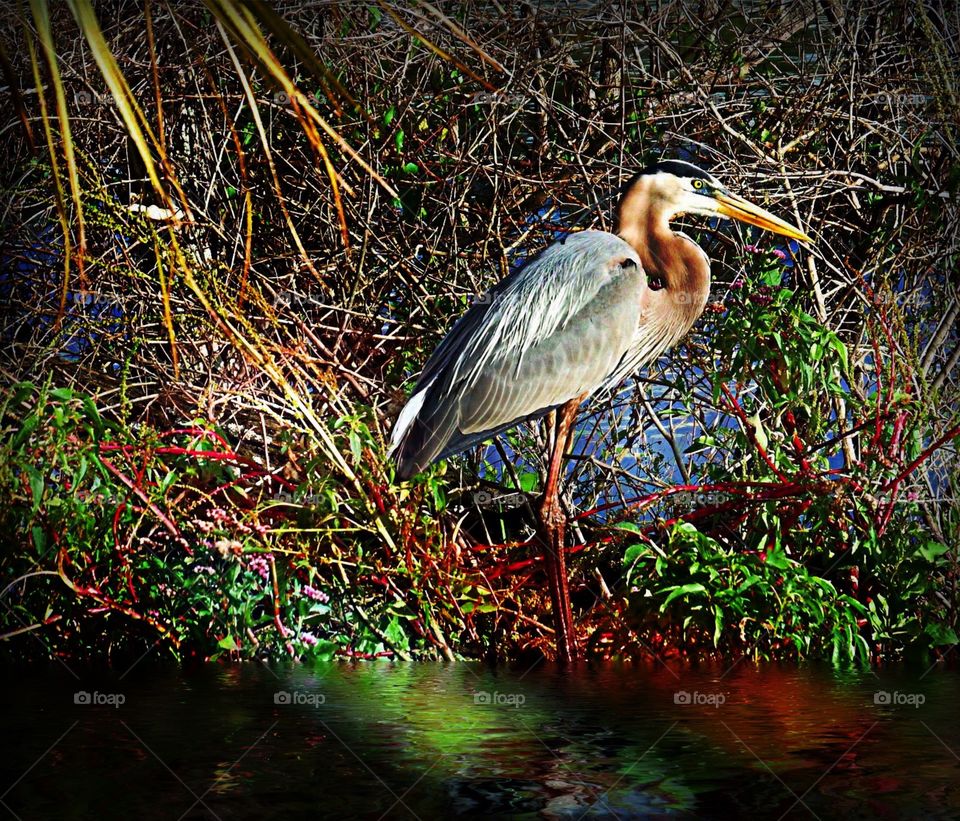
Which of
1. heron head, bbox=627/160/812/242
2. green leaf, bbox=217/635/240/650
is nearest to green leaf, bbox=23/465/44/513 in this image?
green leaf, bbox=217/635/240/650

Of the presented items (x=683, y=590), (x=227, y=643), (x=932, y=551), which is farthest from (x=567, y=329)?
(x=227, y=643)

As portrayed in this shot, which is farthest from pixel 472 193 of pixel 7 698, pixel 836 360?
pixel 7 698

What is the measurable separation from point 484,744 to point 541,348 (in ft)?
7.21

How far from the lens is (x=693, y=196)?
4.93m

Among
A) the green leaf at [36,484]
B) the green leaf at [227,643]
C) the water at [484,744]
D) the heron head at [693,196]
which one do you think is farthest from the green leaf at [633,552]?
the green leaf at [36,484]

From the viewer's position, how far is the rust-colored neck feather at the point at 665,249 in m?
4.91

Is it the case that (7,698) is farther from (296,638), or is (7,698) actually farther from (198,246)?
(198,246)

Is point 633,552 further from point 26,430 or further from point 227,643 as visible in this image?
point 26,430

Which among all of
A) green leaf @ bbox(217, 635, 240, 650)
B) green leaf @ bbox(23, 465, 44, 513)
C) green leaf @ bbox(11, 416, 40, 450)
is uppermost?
green leaf @ bbox(11, 416, 40, 450)

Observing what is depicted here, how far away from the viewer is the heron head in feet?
16.1

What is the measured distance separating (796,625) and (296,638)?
2053mm

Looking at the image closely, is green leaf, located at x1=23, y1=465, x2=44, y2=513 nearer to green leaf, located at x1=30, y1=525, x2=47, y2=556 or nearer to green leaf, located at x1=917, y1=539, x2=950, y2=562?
green leaf, located at x1=30, y1=525, x2=47, y2=556

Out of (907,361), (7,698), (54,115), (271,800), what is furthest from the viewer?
(54,115)

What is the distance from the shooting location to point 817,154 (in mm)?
5660
